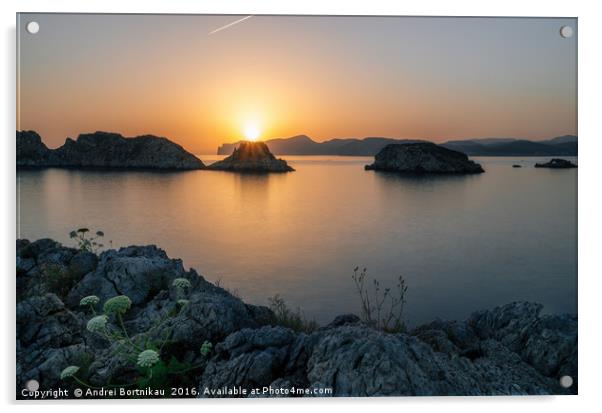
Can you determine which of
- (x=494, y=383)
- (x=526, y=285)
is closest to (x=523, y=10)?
(x=526, y=285)

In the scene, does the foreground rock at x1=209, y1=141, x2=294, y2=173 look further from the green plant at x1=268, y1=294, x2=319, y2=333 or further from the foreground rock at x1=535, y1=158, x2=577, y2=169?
the foreground rock at x1=535, y1=158, x2=577, y2=169

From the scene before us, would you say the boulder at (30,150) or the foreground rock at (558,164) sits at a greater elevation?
the boulder at (30,150)

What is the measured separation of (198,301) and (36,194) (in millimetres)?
1987

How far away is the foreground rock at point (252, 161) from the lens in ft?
19.1

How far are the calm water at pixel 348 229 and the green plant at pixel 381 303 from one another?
0.28 feet

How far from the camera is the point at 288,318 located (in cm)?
538

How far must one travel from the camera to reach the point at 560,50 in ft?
17.6

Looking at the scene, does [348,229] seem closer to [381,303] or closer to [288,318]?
[381,303]

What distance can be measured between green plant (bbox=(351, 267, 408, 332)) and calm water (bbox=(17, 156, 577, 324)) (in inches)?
3.4

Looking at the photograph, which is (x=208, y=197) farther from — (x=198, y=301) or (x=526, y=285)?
(x=526, y=285)

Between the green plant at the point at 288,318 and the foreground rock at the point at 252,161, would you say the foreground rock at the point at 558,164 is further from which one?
the green plant at the point at 288,318

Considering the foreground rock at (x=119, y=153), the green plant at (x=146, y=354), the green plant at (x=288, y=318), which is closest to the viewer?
the green plant at (x=146, y=354)

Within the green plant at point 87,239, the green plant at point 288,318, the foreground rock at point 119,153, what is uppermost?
the foreground rock at point 119,153

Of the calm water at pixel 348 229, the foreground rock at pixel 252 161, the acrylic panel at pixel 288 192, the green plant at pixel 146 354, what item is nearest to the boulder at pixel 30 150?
the acrylic panel at pixel 288 192
